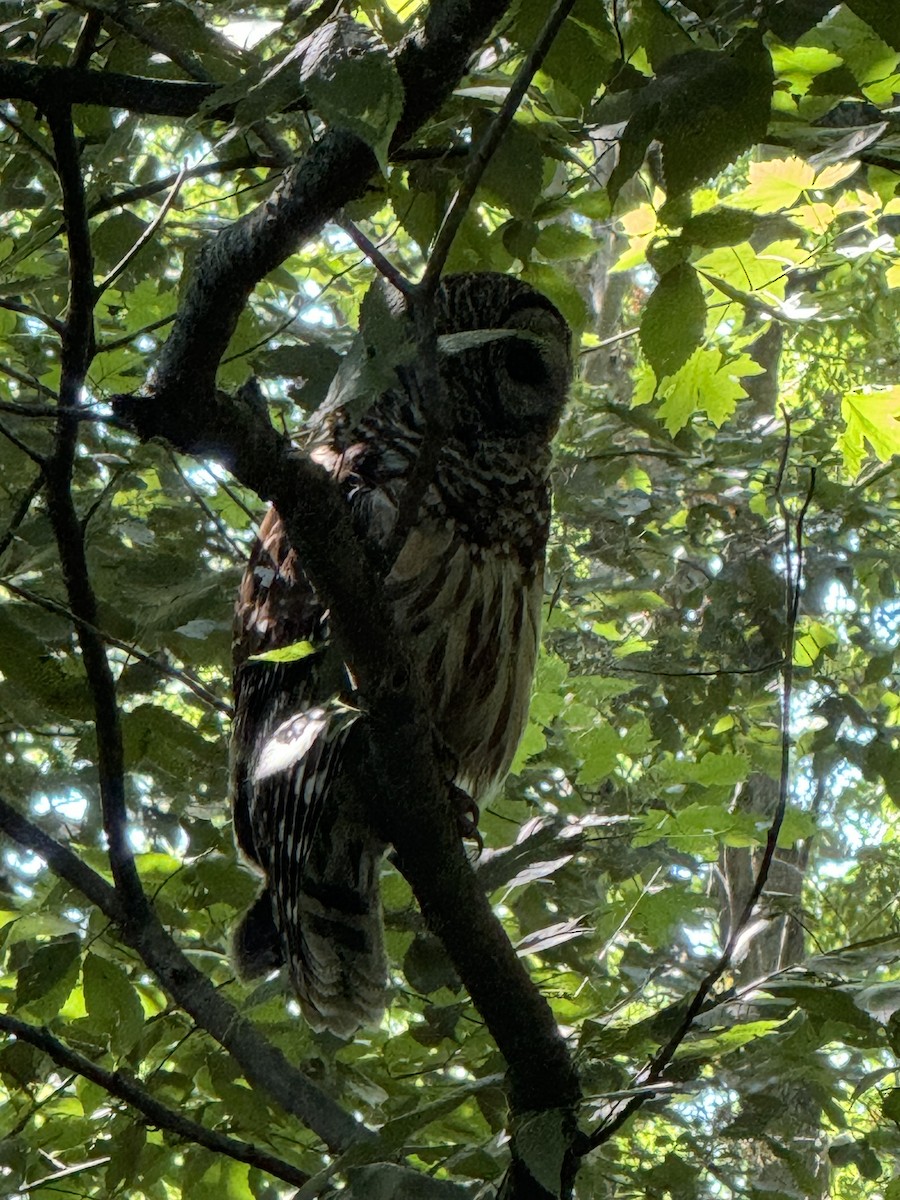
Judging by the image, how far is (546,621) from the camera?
3.67 m

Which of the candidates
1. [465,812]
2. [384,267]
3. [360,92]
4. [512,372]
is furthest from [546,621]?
[360,92]

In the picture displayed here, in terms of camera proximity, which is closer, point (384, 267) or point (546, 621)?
point (384, 267)

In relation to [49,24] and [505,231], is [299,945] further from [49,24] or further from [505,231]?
[49,24]

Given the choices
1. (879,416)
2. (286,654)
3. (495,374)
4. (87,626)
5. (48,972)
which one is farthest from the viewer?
(495,374)

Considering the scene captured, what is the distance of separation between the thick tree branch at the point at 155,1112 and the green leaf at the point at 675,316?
1.56m

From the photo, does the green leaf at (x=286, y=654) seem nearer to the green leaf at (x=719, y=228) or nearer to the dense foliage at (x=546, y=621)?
the dense foliage at (x=546, y=621)

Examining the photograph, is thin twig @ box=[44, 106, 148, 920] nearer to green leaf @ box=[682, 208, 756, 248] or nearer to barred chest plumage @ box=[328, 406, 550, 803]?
barred chest plumage @ box=[328, 406, 550, 803]

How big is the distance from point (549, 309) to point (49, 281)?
1281mm

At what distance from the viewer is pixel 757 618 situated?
14.4ft

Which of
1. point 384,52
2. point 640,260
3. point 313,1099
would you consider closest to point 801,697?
point 640,260

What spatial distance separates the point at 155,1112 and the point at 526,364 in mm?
1775

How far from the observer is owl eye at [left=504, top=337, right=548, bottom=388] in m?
2.97

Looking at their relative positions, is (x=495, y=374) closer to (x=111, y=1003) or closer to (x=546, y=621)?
(x=546, y=621)

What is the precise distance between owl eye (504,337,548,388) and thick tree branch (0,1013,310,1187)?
5.59ft
